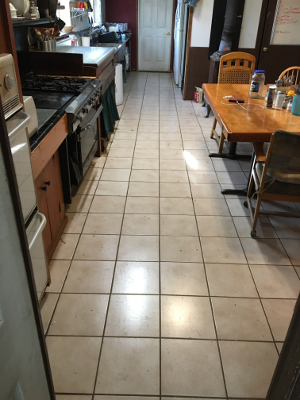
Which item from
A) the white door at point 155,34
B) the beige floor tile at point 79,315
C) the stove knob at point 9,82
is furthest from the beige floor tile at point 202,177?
the white door at point 155,34

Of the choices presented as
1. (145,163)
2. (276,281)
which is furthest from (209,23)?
(276,281)

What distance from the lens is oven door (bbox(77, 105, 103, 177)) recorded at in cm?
263

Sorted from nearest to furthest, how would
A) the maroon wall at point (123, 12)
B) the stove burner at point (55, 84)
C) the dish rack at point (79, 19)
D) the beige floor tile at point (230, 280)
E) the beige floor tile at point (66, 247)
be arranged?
the beige floor tile at point (230, 280) < the beige floor tile at point (66, 247) < the stove burner at point (55, 84) < the dish rack at point (79, 19) < the maroon wall at point (123, 12)

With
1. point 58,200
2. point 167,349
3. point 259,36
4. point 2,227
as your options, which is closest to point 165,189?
point 58,200

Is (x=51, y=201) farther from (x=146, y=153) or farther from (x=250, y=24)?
(x=250, y=24)

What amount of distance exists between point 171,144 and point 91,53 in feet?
4.52

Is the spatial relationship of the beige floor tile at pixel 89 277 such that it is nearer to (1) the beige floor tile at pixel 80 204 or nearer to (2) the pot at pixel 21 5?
(1) the beige floor tile at pixel 80 204

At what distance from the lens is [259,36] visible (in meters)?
5.22

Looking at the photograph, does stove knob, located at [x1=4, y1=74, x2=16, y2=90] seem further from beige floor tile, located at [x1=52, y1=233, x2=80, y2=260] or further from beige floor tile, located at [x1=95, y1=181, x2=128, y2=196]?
beige floor tile, located at [x1=95, y1=181, x2=128, y2=196]

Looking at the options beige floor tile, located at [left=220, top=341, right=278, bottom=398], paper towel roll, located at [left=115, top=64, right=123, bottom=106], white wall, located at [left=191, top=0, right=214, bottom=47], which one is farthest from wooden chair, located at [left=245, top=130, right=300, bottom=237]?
white wall, located at [left=191, top=0, right=214, bottom=47]

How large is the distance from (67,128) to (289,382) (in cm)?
191

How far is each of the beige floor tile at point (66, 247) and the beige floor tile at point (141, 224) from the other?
374 mm

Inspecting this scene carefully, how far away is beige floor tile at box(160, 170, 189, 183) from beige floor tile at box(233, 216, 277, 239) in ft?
2.56

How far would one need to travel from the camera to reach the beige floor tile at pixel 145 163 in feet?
11.3
